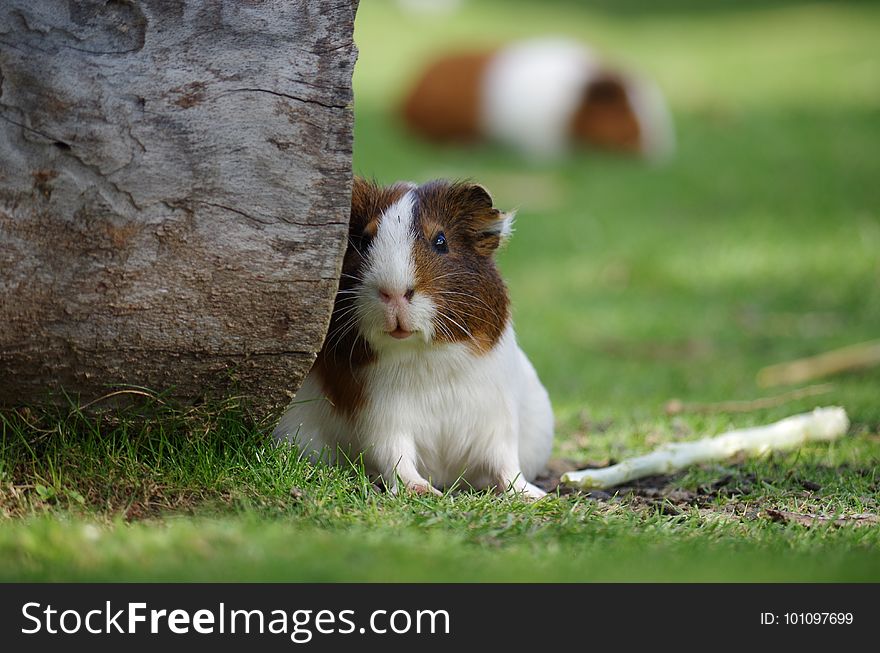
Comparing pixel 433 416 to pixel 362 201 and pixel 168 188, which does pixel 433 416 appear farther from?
pixel 168 188

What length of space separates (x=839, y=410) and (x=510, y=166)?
310 inches

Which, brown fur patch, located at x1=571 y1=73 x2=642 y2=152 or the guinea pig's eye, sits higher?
brown fur patch, located at x1=571 y1=73 x2=642 y2=152

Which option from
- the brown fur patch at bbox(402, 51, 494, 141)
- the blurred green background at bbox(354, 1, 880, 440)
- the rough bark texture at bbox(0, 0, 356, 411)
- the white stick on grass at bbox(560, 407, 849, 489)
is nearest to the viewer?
the rough bark texture at bbox(0, 0, 356, 411)

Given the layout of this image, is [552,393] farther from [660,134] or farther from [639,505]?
[660,134]

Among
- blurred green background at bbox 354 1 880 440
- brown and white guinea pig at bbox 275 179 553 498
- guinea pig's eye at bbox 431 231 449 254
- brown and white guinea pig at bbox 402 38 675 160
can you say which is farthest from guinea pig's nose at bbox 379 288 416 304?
brown and white guinea pig at bbox 402 38 675 160

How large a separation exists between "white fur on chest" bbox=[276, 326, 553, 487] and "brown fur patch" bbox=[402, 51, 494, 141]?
9.50m

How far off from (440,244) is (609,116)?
9168mm

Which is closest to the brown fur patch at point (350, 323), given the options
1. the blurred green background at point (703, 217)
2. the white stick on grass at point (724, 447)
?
the white stick on grass at point (724, 447)

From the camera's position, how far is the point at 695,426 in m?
5.91

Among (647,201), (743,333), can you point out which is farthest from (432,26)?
(743,333)

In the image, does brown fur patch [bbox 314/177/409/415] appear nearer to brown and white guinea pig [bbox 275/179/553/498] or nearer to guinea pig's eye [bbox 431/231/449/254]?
brown and white guinea pig [bbox 275/179/553/498]

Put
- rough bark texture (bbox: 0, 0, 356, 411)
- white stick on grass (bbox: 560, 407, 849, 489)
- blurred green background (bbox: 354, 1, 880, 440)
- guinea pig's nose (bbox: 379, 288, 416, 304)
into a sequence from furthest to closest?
blurred green background (bbox: 354, 1, 880, 440) → white stick on grass (bbox: 560, 407, 849, 489) → guinea pig's nose (bbox: 379, 288, 416, 304) → rough bark texture (bbox: 0, 0, 356, 411)

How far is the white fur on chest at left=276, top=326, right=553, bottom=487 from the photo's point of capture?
4414 mm

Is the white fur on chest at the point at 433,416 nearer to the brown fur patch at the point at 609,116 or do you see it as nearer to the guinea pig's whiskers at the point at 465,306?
the guinea pig's whiskers at the point at 465,306
